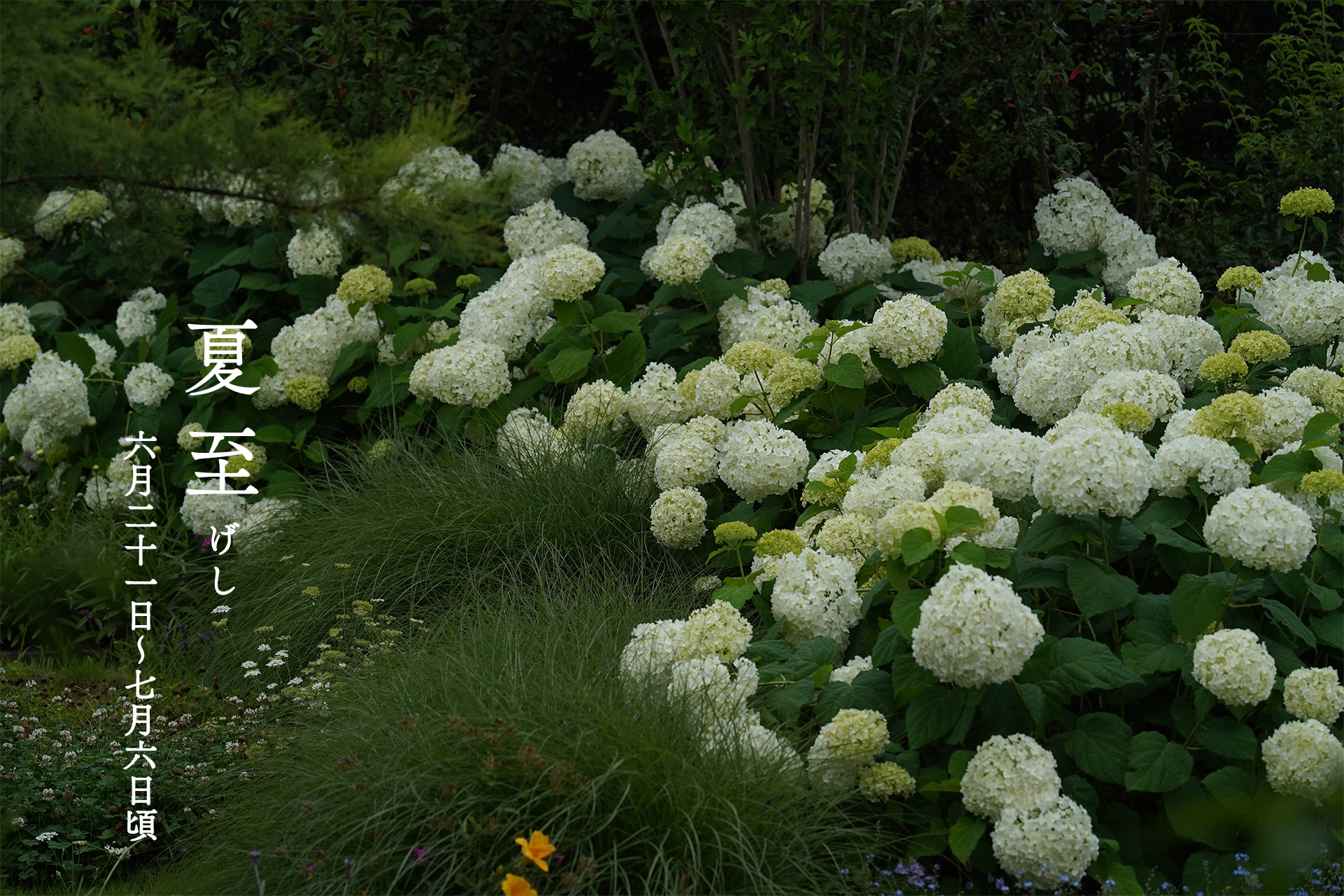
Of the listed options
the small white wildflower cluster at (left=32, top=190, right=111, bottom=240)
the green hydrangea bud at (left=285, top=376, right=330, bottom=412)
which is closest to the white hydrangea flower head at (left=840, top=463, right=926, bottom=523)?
the green hydrangea bud at (left=285, top=376, right=330, bottom=412)

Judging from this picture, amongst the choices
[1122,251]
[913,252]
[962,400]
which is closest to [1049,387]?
[962,400]

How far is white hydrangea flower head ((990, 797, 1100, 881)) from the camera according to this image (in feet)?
7.51

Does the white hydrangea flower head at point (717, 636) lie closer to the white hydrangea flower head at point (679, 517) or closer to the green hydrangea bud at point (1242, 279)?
the white hydrangea flower head at point (679, 517)

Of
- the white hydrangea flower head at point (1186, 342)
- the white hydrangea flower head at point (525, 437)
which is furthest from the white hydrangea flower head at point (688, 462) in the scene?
the white hydrangea flower head at point (1186, 342)

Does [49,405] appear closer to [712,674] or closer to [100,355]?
[100,355]

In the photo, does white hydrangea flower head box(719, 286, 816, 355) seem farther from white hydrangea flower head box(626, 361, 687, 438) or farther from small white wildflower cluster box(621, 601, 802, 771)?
small white wildflower cluster box(621, 601, 802, 771)

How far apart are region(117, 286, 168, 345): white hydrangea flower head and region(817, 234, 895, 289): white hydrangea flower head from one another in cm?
276

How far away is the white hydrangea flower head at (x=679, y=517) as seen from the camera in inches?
135

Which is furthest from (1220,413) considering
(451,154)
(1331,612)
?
(451,154)

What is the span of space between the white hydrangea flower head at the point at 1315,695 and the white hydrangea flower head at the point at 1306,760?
3 cm

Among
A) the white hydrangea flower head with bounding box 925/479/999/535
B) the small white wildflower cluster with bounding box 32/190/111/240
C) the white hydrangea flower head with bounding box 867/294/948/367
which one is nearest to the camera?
the white hydrangea flower head with bounding box 925/479/999/535

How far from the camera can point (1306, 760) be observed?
91.1 inches

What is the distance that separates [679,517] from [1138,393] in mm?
1218

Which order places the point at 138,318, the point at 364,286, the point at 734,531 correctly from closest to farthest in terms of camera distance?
the point at 734,531
the point at 364,286
the point at 138,318
